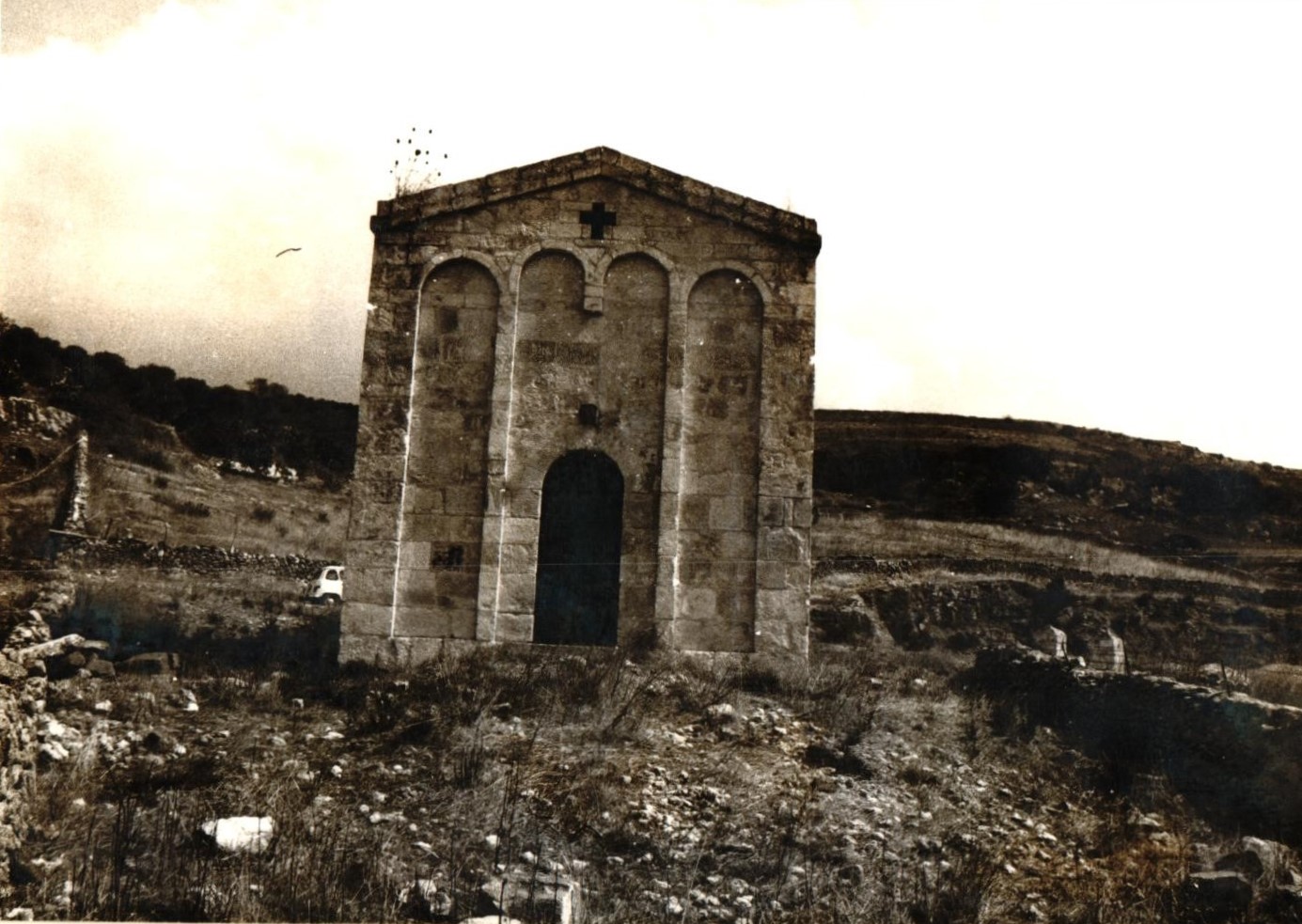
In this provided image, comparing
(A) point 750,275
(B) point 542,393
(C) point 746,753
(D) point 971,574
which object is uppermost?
(A) point 750,275

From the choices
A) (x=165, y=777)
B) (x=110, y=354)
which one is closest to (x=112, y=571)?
(x=110, y=354)

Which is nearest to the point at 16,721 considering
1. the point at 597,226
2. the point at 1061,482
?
the point at 597,226

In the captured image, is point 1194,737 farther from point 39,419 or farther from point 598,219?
point 39,419

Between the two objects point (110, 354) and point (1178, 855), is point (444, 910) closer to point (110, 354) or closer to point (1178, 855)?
point (1178, 855)

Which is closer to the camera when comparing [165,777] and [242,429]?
[165,777]

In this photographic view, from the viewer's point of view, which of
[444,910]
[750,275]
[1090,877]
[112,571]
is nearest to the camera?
[444,910]

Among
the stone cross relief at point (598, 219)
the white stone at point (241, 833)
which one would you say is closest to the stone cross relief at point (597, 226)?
the stone cross relief at point (598, 219)

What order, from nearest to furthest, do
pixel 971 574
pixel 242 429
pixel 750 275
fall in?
pixel 750 275, pixel 971 574, pixel 242 429

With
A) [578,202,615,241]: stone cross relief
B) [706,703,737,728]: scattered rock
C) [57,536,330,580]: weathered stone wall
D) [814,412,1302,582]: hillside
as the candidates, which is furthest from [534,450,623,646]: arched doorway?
[814,412,1302,582]: hillside
